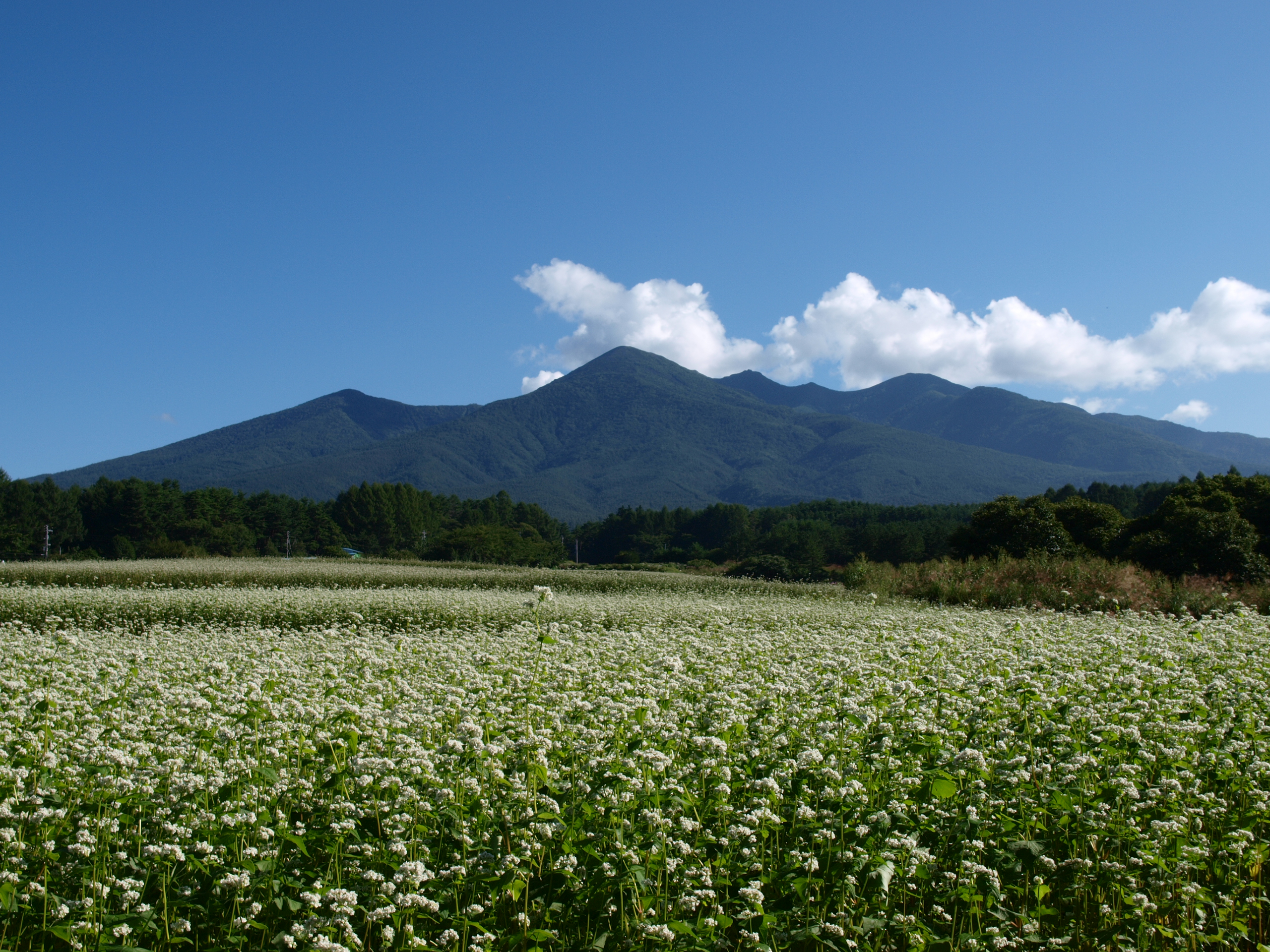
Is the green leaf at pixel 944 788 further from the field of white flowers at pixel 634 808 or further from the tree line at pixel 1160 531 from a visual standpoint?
the tree line at pixel 1160 531

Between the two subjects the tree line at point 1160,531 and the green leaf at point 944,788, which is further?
the tree line at point 1160,531

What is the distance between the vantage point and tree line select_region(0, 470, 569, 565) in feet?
214

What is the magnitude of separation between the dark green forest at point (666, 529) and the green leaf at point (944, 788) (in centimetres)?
2035

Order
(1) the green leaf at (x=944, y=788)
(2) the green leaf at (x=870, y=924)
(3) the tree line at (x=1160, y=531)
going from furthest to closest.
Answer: (3) the tree line at (x=1160, y=531) → (1) the green leaf at (x=944, y=788) → (2) the green leaf at (x=870, y=924)

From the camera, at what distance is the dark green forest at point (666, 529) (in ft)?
82.8

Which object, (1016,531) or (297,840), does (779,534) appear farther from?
(297,840)

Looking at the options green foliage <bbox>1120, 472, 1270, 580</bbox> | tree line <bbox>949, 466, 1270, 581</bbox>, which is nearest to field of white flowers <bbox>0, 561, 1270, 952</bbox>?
green foliage <bbox>1120, 472, 1270, 580</bbox>

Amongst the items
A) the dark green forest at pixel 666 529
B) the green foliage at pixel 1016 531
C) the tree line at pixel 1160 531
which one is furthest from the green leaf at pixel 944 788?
the green foliage at pixel 1016 531

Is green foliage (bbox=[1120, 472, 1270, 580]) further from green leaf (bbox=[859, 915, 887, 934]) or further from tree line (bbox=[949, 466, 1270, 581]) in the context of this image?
green leaf (bbox=[859, 915, 887, 934])

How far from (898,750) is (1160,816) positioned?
143cm

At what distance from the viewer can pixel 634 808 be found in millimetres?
3736

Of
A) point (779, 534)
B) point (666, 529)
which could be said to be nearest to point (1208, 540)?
point (779, 534)

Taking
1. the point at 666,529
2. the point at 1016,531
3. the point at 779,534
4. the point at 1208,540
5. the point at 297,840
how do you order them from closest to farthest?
the point at 297,840, the point at 1208,540, the point at 1016,531, the point at 779,534, the point at 666,529

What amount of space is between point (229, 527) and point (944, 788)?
83.8 metres
